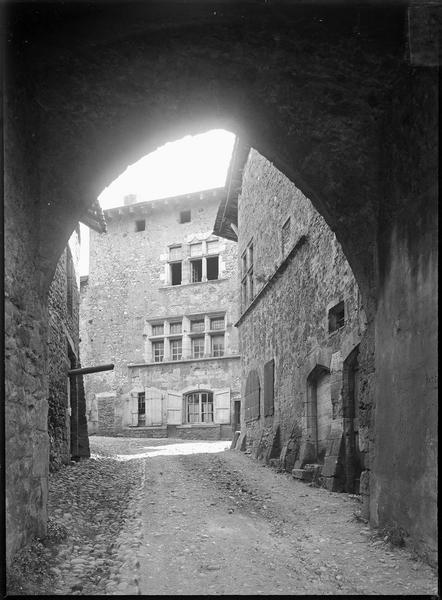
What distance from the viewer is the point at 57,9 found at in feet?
12.3

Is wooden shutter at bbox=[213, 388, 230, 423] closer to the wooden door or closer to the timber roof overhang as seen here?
the wooden door

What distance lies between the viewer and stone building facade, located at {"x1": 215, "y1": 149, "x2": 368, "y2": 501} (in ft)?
25.5

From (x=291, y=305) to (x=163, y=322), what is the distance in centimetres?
1525

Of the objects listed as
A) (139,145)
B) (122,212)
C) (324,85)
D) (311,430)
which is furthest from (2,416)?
(122,212)

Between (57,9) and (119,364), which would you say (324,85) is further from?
(119,364)

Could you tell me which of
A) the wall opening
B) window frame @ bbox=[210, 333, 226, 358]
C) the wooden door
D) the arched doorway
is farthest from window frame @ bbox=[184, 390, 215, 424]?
the arched doorway

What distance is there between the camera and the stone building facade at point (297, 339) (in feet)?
25.5

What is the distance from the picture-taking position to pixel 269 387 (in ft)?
40.7

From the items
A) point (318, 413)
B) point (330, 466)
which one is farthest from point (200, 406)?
point (330, 466)

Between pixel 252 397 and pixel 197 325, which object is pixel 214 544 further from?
pixel 197 325

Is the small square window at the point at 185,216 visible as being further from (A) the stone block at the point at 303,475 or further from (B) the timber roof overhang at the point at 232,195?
(A) the stone block at the point at 303,475

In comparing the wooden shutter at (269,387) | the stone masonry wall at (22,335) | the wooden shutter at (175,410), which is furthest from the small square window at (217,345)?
the stone masonry wall at (22,335)

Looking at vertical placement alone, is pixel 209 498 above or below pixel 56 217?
below

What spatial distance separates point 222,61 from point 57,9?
4.96ft
